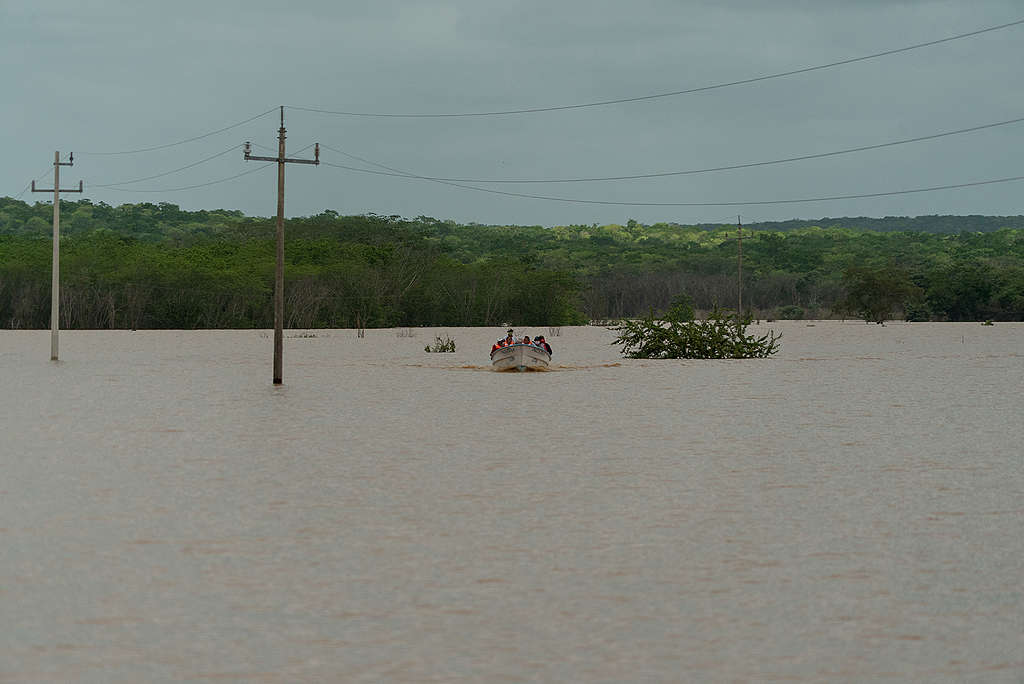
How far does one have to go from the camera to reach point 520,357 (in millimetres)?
39594

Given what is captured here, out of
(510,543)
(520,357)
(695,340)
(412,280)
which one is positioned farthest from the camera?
(412,280)

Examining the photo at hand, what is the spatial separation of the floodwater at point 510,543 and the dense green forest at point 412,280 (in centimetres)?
3648

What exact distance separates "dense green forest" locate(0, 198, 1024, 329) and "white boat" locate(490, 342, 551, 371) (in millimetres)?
18033

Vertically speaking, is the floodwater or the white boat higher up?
the white boat

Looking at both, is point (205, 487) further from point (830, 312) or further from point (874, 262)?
point (874, 262)

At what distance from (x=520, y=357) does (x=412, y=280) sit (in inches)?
1858

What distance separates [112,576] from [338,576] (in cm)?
152

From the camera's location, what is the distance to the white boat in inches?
1551

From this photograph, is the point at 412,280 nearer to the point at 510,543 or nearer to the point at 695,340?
the point at 695,340

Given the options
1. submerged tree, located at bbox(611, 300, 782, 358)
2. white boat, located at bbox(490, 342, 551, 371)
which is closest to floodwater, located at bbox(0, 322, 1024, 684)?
white boat, located at bbox(490, 342, 551, 371)

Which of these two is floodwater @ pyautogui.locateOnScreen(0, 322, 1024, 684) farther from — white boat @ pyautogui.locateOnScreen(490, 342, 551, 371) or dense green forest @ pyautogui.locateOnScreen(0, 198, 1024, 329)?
dense green forest @ pyautogui.locateOnScreen(0, 198, 1024, 329)

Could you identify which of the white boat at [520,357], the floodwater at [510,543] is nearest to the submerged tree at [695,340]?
the white boat at [520,357]

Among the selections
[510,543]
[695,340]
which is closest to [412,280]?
[695,340]

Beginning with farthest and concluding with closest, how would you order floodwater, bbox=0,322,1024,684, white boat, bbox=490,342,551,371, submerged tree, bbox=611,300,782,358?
submerged tree, bbox=611,300,782,358 → white boat, bbox=490,342,551,371 → floodwater, bbox=0,322,1024,684
